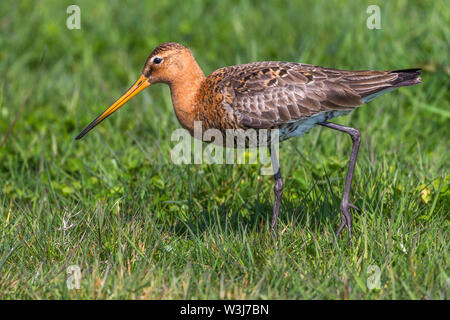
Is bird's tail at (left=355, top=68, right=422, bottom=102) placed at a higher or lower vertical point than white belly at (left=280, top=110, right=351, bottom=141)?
higher

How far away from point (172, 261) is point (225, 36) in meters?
5.00

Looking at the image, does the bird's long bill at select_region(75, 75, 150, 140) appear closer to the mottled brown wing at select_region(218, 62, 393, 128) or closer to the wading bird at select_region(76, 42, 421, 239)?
the wading bird at select_region(76, 42, 421, 239)

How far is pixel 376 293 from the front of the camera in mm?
4137

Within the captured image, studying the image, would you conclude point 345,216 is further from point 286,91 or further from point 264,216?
point 286,91

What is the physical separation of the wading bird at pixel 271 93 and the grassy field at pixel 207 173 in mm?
446

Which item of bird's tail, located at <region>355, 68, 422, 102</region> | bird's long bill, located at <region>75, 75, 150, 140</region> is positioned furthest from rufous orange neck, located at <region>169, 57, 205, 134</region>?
bird's tail, located at <region>355, 68, 422, 102</region>

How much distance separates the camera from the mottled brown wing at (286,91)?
16.4 ft

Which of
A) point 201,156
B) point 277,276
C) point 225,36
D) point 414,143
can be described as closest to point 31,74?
point 225,36

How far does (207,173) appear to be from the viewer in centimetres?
598

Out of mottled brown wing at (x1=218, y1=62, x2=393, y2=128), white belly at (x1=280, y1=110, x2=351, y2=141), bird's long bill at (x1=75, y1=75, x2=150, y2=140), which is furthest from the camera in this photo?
bird's long bill at (x1=75, y1=75, x2=150, y2=140)

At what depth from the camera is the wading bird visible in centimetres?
500

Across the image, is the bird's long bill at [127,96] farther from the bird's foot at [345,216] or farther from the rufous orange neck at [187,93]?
the bird's foot at [345,216]

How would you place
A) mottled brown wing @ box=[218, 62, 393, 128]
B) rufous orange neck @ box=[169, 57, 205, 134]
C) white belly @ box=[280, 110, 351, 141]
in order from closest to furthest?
mottled brown wing @ box=[218, 62, 393, 128], white belly @ box=[280, 110, 351, 141], rufous orange neck @ box=[169, 57, 205, 134]

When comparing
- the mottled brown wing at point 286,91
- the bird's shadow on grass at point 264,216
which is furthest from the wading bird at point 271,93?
the bird's shadow on grass at point 264,216
